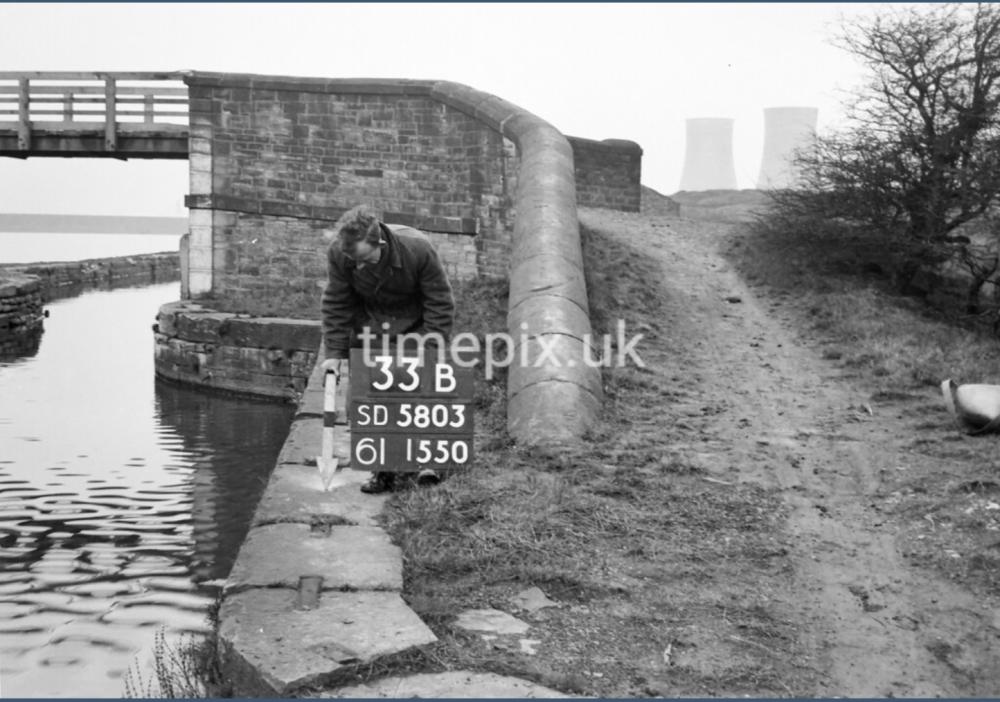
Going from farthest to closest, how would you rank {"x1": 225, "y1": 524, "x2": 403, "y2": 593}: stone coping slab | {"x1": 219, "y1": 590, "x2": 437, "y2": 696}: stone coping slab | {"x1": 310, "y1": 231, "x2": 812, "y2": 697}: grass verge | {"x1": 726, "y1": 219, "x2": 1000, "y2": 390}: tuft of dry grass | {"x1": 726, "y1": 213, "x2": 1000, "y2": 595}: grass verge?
1. {"x1": 726, "y1": 219, "x2": 1000, "y2": 390}: tuft of dry grass
2. {"x1": 726, "y1": 213, "x2": 1000, "y2": 595}: grass verge
3. {"x1": 225, "y1": 524, "x2": 403, "y2": 593}: stone coping slab
4. {"x1": 310, "y1": 231, "x2": 812, "y2": 697}: grass verge
5. {"x1": 219, "y1": 590, "x2": 437, "y2": 696}: stone coping slab

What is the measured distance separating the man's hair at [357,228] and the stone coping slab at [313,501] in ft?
4.47

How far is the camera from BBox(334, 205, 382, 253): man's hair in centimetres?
604

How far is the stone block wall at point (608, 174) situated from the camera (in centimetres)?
1903

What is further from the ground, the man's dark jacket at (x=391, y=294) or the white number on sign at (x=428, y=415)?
the man's dark jacket at (x=391, y=294)

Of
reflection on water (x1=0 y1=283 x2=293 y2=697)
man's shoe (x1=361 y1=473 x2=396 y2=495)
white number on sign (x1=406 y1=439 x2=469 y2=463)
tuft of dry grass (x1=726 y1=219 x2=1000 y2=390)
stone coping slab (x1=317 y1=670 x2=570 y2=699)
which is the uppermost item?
tuft of dry grass (x1=726 y1=219 x2=1000 y2=390)

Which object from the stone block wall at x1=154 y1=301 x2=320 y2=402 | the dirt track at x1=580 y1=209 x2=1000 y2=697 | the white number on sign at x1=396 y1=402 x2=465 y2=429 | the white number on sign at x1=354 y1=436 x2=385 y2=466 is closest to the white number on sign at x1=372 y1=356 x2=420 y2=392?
the white number on sign at x1=396 y1=402 x2=465 y2=429

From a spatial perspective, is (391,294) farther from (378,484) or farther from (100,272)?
(100,272)

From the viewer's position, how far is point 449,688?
3898 millimetres

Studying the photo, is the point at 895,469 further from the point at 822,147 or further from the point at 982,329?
the point at 822,147

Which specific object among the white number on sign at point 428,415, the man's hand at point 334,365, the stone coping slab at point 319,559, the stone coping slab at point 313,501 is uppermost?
the man's hand at point 334,365

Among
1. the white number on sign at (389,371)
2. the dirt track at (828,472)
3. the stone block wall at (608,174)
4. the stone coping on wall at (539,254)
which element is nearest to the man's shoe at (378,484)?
the white number on sign at (389,371)

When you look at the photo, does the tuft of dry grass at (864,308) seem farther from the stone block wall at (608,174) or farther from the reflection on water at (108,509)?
the reflection on water at (108,509)

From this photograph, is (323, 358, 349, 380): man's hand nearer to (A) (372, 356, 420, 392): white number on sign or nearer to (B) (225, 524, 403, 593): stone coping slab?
(A) (372, 356, 420, 392): white number on sign

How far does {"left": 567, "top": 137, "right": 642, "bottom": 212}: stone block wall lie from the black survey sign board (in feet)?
42.9
